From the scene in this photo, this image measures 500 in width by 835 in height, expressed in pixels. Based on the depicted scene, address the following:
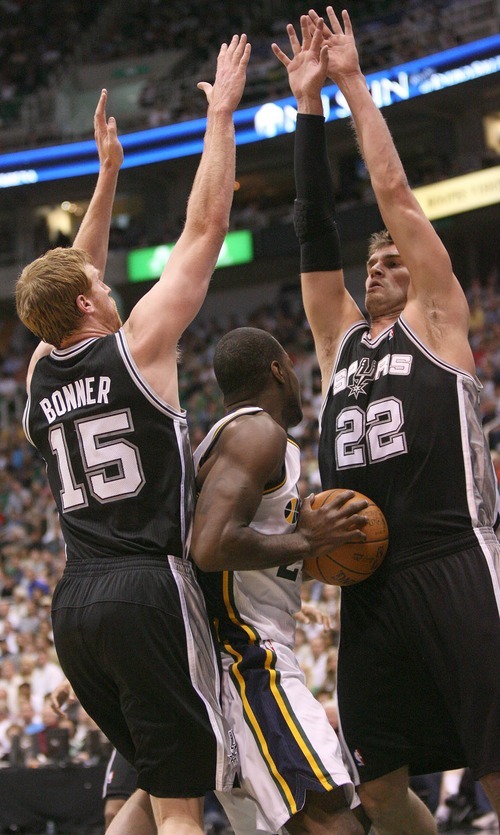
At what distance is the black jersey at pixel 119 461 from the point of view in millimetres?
3639

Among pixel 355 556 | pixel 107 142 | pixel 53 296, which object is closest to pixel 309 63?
pixel 107 142

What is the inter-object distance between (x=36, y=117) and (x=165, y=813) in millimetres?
23956

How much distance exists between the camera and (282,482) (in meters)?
3.86

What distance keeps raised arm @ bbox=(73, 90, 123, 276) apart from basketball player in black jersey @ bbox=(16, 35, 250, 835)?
702 millimetres

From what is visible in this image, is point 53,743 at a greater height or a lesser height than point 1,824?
greater

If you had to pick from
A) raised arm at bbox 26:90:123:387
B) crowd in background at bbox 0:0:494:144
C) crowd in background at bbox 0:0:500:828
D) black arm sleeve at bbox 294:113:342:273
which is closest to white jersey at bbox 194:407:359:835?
black arm sleeve at bbox 294:113:342:273

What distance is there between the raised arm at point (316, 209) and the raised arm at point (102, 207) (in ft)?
2.91

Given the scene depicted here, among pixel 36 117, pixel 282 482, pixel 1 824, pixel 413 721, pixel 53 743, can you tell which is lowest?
pixel 1 824

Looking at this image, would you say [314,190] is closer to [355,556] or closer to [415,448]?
[415,448]

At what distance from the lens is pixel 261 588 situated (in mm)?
3859

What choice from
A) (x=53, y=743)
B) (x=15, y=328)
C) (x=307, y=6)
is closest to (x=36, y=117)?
(x=15, y=328)

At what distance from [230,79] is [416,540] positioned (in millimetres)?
2111

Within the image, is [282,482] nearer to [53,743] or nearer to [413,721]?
[413,721]

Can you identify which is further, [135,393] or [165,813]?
[135,393]
